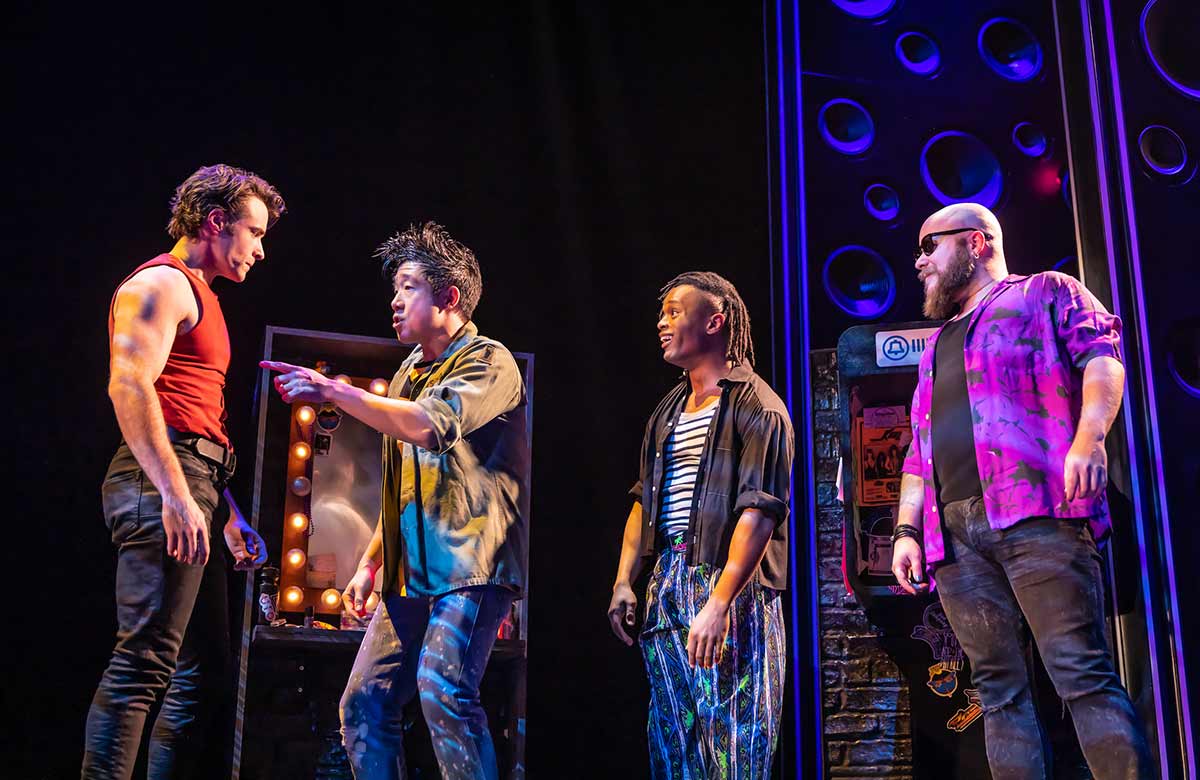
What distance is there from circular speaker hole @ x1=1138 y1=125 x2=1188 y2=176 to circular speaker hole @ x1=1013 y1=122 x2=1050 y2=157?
365 mm

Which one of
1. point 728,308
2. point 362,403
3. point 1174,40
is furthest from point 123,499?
point 1174,40

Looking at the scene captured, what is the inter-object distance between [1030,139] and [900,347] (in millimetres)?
830

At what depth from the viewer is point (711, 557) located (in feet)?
8.79

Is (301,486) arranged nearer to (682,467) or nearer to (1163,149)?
(682,467)

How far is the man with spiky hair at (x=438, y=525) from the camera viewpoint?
2.48 metres

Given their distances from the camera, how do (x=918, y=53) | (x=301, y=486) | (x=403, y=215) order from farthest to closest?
1. (x=403, y=215)
2. (x=301, y=486)
3. (x=918, y=53)

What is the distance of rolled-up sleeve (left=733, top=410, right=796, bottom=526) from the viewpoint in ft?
8.71

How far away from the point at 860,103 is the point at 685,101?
1199 millimetres

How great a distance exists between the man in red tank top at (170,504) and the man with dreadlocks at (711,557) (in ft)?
3.32

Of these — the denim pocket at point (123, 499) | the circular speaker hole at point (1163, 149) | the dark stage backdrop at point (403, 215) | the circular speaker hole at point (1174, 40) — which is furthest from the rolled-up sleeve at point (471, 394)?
the circular speaker hole at point (1174, 40)

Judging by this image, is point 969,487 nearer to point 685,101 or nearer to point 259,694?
point 259,694

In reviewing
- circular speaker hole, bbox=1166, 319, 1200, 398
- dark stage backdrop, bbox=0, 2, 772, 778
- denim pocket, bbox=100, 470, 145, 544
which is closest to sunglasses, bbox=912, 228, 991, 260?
circular speaker hole, bbox=1166, 319, 1200, 398

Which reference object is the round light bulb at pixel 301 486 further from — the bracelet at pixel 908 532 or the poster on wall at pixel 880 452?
the bracelet at pixel 908 532

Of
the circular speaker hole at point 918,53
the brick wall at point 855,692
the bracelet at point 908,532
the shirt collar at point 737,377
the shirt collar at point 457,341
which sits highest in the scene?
the circular speaker hole at point 918,53
